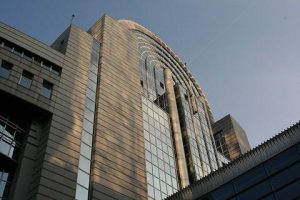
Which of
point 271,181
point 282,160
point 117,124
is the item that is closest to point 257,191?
point 271,181

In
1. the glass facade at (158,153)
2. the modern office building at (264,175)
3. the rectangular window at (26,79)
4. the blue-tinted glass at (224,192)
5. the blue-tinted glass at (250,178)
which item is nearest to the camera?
the modern office building at (264,175)

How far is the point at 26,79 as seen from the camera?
43562 mm

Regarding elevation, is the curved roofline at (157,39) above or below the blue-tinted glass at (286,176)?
above

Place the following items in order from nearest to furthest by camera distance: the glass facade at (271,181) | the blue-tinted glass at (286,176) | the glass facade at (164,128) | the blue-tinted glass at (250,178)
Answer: the glass facade at (271,181), the blue-tinted glass at (286,176), the blue-tinted glass at (250,178), the glass facade at (164,128)

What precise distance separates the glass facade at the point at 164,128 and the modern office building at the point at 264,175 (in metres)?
22.2

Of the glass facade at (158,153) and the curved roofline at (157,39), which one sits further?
the curved roofline at (157,39)

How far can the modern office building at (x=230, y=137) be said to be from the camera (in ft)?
338

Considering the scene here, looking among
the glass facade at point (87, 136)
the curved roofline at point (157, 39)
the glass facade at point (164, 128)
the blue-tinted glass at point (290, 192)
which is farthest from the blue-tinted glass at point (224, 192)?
the curved roofline at point (157, 39)

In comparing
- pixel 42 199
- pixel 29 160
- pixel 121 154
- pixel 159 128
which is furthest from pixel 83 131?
pixel 159 128

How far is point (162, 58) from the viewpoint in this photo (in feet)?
334

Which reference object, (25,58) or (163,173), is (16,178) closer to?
(25,58)

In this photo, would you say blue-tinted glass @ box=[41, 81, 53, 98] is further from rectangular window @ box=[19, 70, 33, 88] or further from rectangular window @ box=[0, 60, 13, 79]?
rectangular window @ box=[0, 60, 13, 79]

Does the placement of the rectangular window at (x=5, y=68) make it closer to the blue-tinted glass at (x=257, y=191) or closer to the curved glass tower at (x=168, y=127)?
the curved glass tower at (x=168, y=127)

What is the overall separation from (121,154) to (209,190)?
17.2 m
